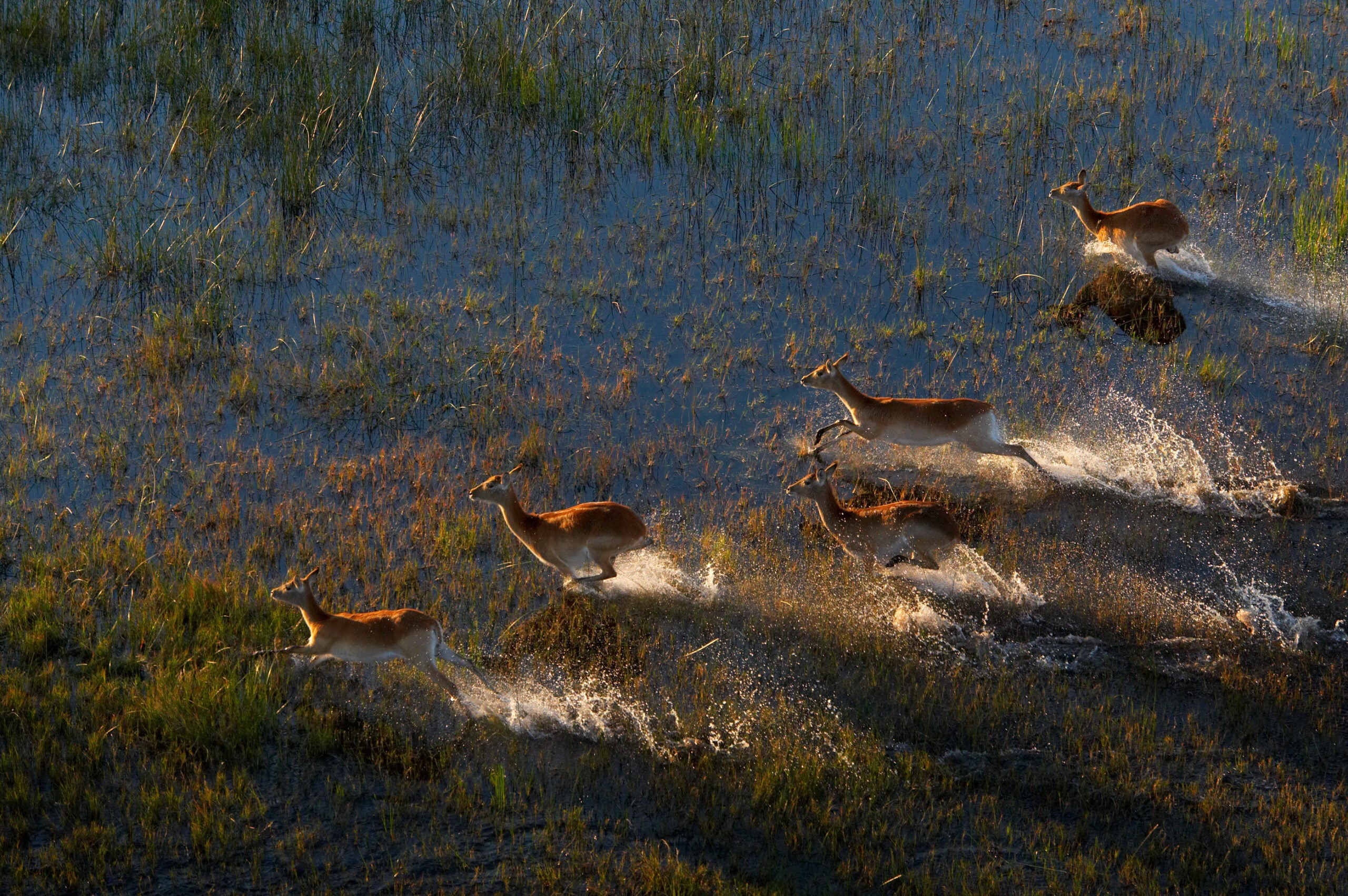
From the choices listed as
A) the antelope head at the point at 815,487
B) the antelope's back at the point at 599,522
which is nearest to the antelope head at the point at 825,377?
the antelope head at the point at 815,487

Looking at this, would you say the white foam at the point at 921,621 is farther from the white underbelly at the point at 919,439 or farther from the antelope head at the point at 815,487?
the white underbelly at the point at 919,439

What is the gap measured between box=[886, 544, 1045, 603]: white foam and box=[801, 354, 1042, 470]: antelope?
3.28 feet

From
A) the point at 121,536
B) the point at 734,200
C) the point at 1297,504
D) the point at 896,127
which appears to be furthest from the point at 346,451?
the point at 896,127

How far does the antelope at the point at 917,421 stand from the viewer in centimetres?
937

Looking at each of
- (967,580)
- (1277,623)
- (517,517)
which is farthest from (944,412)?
(517,517)

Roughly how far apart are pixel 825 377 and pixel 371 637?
4.10 meters

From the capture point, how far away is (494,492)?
8227mm

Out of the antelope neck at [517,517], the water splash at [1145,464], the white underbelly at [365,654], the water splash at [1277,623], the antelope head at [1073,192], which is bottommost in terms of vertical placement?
the water splash at [1277,623]

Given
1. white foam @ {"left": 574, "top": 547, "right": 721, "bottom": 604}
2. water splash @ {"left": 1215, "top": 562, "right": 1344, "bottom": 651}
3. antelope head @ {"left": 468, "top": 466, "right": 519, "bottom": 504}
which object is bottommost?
white foam @ {"left": 574, "top": 547, "right": 721, "bottom": 604}

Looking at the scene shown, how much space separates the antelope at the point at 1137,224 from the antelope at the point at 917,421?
3.25 meters

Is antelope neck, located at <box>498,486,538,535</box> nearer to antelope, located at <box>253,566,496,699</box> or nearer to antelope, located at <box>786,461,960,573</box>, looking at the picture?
antelope, located at <box>253,566,496,699</box>

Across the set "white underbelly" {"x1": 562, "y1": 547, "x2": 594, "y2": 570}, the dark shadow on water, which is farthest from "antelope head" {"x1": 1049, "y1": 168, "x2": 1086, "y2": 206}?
"white underbelly" {"x1": 562, "y1": 547, "x2": 594, "y2": 570}

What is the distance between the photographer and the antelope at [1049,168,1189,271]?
11.9 meters

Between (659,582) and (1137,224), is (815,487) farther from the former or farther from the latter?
(1137,224)
